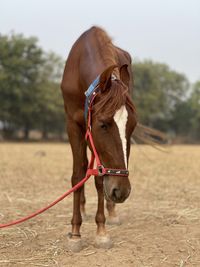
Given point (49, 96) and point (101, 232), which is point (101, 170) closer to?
point (101, 232)

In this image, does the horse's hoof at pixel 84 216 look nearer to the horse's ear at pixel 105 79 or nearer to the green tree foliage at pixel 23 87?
the horse's ear at pixel 105 79

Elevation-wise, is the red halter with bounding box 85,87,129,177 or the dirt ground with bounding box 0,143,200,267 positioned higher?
the red halter with bounding box 85,87,129,177

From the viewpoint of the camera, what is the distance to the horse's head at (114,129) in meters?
3.41

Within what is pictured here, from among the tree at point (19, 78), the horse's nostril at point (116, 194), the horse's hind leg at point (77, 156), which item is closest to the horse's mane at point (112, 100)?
the horse's nostril at point (116, 194)

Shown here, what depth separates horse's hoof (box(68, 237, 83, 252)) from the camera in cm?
422

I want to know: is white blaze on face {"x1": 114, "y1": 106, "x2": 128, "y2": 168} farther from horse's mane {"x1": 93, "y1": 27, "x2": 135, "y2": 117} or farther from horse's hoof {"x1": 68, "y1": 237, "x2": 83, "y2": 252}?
horse's hoof {"x1": 68, "y1": 237, "x2": 83, "y2": 252}

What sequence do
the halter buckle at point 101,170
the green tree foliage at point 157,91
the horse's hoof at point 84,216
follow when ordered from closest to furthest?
the halter buckle at point 101,170, the horse's hoof at point 84,216, the green tree foliage at point 157,91

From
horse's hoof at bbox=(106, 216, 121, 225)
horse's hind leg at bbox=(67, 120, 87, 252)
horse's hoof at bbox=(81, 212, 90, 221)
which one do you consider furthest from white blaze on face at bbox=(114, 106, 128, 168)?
horse's hoof at bbox=(81, 212, 90, 221)

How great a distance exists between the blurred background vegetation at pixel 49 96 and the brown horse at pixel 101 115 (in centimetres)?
3519

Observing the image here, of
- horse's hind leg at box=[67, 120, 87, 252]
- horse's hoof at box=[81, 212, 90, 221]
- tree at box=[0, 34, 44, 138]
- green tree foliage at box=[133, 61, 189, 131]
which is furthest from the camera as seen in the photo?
green tree foliage at box=[133, 61, 189, 131]

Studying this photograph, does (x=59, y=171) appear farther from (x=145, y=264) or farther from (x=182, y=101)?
(x=182, y=101)

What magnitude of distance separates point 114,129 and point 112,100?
0.27 m

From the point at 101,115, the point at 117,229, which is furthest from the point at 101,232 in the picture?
the point at 101,115

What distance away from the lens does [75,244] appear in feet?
13.9
